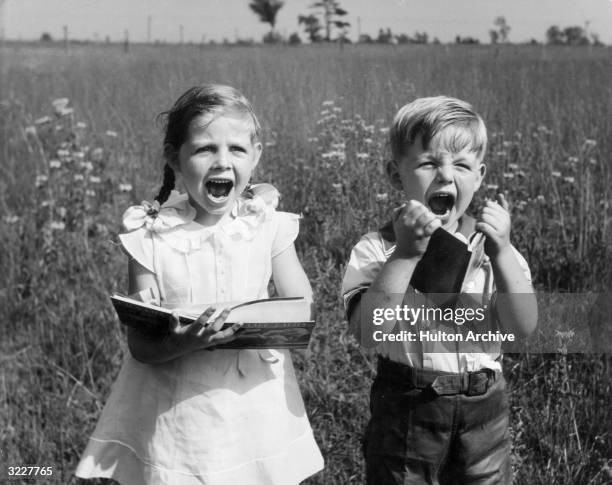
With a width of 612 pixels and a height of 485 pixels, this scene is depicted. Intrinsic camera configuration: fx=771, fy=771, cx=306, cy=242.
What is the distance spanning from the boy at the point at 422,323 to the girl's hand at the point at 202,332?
1.05ft

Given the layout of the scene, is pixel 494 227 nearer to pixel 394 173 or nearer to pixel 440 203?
pixel 440 203

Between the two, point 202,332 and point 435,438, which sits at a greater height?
point 202,332

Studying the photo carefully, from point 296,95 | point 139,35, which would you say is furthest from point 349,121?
point 139,35

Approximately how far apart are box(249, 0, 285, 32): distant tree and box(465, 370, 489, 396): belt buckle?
1.68 meters

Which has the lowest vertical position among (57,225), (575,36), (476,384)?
(476,384)

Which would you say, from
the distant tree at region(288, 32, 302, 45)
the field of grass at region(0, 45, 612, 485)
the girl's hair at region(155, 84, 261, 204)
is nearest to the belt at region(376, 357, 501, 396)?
the girl's hair at region(155, 84, 261, 204)

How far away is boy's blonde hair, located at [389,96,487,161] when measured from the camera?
1.92m

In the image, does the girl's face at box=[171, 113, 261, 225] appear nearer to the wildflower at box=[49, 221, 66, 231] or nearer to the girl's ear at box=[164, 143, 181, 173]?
the girl's ear at box=[164, 143, 181, 173]

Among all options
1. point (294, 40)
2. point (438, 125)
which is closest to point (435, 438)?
point (438, 125)

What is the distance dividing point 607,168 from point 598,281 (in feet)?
2.10

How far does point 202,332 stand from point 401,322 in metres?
0.51

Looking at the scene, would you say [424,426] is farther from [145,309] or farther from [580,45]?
[580,45]

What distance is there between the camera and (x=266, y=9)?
3064mm

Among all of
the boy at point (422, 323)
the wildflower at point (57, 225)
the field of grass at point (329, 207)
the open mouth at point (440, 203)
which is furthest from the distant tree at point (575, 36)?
the wildflower at point (57, 225)
